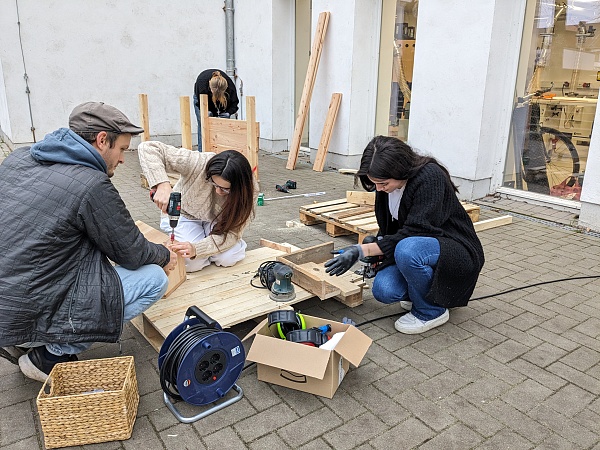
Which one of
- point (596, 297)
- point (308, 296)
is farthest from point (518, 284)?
point (308, 296)

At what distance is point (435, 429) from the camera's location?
232cm

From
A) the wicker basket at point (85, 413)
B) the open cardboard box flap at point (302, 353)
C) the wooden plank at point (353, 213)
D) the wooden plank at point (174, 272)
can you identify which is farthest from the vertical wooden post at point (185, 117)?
the wicker basket at point (85, 413)

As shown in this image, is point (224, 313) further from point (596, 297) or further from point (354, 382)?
point (596, 297)

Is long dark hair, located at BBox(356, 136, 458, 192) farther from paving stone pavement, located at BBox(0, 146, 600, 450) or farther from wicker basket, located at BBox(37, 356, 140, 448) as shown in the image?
wicker basket, located at BBox(37, 356, 140, 448)


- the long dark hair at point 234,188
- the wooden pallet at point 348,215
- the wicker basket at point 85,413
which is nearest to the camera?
the wicker basket at point 85,413

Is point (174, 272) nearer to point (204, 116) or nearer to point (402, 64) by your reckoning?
point (204, 116)

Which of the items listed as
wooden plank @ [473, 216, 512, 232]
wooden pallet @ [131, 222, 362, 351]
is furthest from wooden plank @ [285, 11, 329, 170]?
wooden pallet @ [131, 222, 362, 351]

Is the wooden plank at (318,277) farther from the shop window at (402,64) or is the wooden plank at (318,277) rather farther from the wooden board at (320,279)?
the shop window at (402,64)

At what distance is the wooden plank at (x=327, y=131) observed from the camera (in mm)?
8172

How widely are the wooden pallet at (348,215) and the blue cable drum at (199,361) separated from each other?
7.99ft

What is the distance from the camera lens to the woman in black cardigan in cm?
292

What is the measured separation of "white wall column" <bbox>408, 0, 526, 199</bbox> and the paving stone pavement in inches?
107

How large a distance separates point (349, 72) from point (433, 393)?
20.7 ft

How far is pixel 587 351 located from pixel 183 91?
932 centimetres
